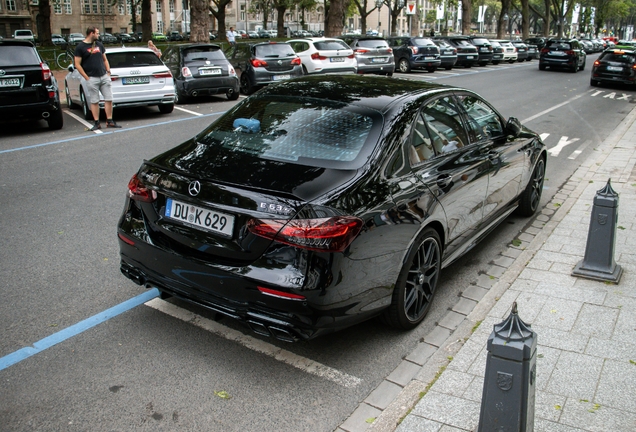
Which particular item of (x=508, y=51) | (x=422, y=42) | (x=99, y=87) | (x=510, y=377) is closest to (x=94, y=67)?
(x=99, y=87)

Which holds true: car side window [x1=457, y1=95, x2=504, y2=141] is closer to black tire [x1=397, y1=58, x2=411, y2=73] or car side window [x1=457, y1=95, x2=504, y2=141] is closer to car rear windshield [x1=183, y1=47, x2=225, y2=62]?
car rear windshield [x1=183, y1=47, x2=225, y2=62]

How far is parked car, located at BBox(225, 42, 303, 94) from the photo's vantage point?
709 inches

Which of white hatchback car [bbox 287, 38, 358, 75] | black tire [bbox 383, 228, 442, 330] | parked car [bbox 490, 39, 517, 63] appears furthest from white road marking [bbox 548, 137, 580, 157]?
parked car [bbox 490, 39, 517, 63]

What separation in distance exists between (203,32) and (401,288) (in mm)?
22754

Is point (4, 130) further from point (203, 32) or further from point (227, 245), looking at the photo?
point (203, 32)

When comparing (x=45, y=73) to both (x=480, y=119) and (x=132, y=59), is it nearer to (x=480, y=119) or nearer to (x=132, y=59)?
(x=132, y=59)

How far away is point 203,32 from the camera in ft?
81.3

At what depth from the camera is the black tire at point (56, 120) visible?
11683mm

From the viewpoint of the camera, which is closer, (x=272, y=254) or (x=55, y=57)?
(x=272, y=254)

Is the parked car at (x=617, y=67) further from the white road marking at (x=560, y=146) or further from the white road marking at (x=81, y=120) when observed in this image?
the white road marking at (x=81, y=120)

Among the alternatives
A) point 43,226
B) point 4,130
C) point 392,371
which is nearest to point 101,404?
point 392,371

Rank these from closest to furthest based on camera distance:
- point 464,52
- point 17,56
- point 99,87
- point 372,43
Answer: point 17,56 < point 99,87 < point 372,43 < point 464,52

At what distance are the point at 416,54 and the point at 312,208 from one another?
2632cm

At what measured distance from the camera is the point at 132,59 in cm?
1338
